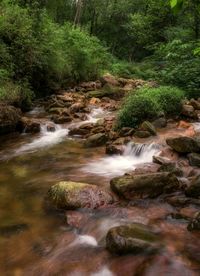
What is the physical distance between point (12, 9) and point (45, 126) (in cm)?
539

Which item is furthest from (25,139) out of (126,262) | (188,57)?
(188,57)

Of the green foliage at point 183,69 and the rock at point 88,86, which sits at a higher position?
the green foliage at point 183,69

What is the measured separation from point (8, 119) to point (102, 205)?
19.7ft

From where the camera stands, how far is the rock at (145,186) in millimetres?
6098

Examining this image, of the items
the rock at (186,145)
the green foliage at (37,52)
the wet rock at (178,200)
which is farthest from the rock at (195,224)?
the green foliage at (37,52)

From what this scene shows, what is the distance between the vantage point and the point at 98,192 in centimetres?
613

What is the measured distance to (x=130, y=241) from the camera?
4.49 metres

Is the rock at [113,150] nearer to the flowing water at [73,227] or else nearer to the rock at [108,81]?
the flowing water at [73,227]

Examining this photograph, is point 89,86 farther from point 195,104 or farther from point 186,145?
point 186,145

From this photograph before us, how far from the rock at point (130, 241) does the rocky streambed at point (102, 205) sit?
0.01 meters

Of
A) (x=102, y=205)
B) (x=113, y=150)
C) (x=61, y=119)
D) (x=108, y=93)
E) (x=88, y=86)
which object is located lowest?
(x=102, y=205)

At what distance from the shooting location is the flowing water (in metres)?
4.36

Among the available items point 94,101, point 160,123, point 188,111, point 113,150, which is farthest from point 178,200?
point 94,101

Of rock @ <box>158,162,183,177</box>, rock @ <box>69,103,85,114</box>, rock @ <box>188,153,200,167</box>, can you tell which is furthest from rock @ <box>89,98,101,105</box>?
rock @ <box>158,162,183,177</box>
